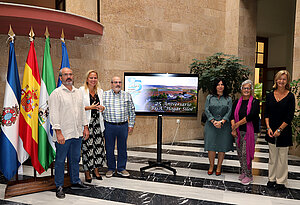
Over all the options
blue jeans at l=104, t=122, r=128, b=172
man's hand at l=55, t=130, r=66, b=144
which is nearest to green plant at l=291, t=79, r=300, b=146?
blue jeans at l=104, t=122, r=128, b=172

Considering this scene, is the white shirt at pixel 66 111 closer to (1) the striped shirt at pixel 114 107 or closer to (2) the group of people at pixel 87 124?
(2) the group of people at pixel 87 124

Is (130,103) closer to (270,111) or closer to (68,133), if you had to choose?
(68,133)

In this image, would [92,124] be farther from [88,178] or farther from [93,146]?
[88,178]

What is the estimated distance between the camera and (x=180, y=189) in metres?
3.65

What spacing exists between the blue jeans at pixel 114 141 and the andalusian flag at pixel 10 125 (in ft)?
4.15

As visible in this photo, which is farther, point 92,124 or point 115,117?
point 115,117

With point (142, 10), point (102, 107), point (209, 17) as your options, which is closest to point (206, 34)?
point (209, 17)

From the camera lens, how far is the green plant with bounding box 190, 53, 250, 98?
238 inches

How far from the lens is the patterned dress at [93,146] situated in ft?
12.5

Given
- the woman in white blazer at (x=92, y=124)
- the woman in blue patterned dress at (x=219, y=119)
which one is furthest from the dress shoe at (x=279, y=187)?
the woman in white blazer at (x=92, y=124)

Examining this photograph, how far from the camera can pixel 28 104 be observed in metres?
3.47

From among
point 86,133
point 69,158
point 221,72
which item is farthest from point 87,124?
point 221,72

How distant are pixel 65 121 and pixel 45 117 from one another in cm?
43

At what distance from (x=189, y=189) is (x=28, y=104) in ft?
8.15
